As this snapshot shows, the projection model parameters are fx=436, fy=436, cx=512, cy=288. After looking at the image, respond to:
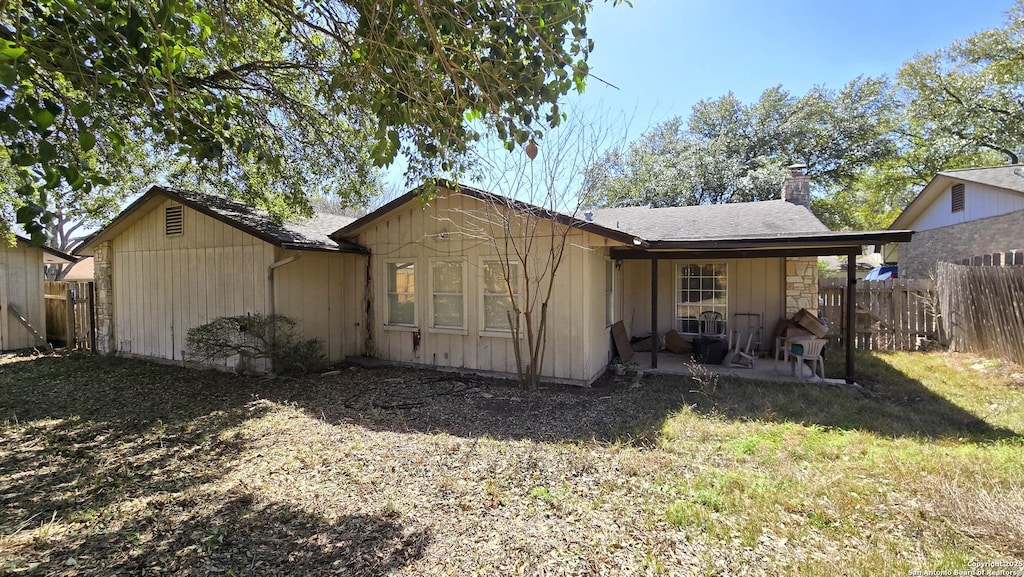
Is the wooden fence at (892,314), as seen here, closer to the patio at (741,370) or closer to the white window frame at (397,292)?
the patio at (741,370)

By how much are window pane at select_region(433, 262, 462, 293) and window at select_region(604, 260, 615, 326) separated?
8.77ft

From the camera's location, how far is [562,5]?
3.24 metres

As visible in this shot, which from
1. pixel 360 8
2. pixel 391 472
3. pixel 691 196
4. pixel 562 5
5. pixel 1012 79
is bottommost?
pixel 391 472

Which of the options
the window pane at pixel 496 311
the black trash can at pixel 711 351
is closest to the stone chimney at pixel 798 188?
the black trash can at pixel 711 351

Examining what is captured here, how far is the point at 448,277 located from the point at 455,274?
161mm

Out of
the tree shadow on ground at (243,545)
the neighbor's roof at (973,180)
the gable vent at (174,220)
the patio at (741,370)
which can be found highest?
the neighbor's roof at (973,180)

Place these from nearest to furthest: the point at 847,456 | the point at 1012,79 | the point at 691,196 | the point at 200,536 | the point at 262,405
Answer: the point at 200,536 → the point at 847,456 → the point at 262,405 → the point at 1012,79 → the point at 691,196

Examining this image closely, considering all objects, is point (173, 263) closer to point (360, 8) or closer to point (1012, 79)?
point (360, 8)

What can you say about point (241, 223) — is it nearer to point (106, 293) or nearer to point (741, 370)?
point (106, 293)

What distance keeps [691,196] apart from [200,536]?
2227 centimetres

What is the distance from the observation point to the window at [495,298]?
7.48 m

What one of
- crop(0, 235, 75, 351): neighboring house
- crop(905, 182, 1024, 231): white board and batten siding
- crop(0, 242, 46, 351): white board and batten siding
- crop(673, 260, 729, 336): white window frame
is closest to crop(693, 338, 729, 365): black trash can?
crop(673, 260, 729, 336): white window frame

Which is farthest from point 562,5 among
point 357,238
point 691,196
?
point 691,196

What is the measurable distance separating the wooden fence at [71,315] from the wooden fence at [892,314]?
17403 mm
